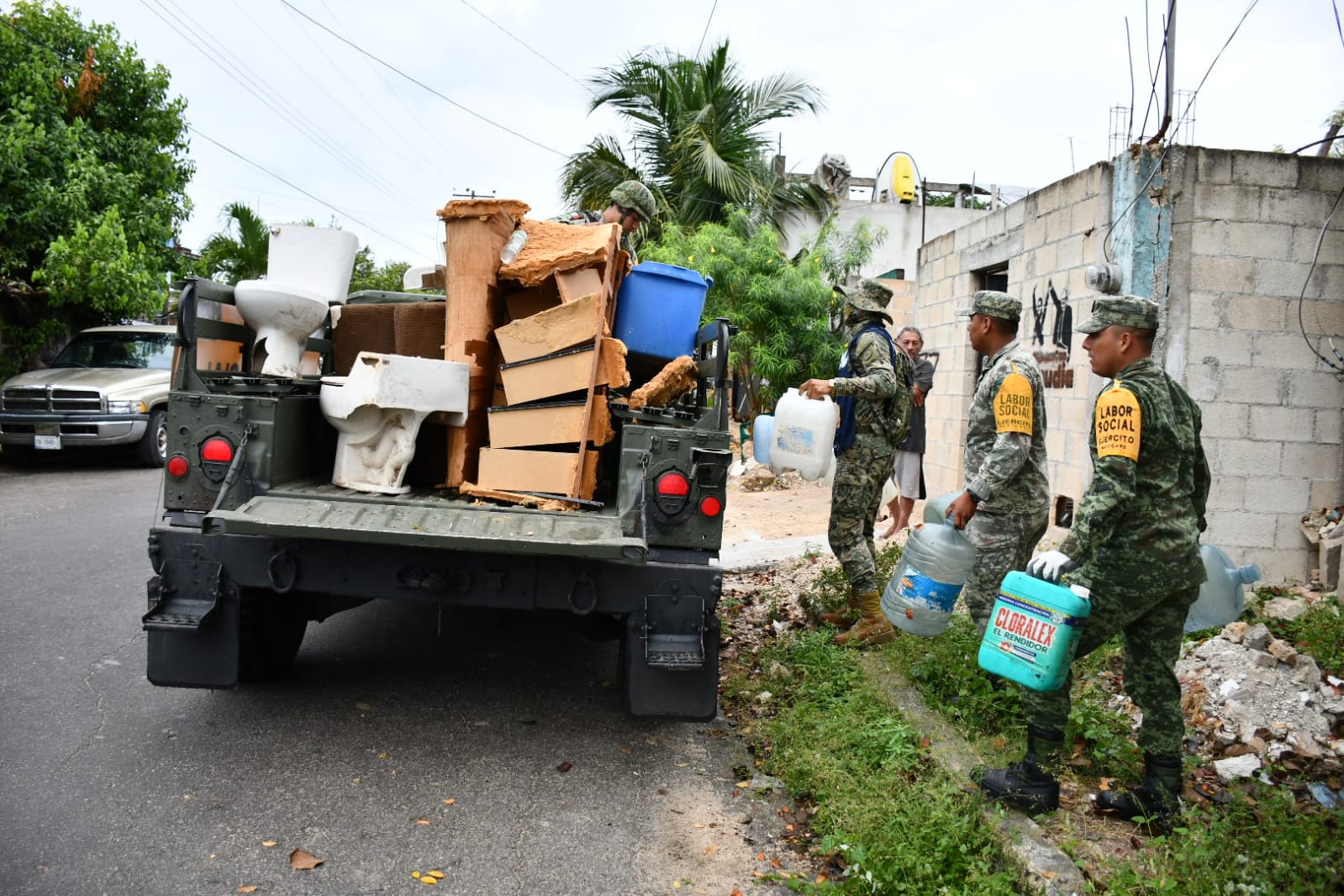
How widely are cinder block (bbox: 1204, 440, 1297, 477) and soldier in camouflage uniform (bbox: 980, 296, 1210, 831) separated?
3272 mm

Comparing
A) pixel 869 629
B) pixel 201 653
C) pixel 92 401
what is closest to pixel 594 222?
pixel 869 629

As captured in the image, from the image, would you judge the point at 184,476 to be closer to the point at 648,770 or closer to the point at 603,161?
the point at 648,770

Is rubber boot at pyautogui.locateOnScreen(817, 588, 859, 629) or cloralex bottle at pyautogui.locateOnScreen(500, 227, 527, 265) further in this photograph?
rubber boot at pyautogui.locateOnScreen(817, 588, 859, 629)

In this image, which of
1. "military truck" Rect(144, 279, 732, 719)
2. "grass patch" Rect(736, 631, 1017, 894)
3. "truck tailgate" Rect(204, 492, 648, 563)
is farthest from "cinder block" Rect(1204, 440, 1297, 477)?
"truck tailgate" Rect(204, 492, 648, 563)

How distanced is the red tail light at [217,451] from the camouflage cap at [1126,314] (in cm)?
331

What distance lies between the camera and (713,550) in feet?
12.7

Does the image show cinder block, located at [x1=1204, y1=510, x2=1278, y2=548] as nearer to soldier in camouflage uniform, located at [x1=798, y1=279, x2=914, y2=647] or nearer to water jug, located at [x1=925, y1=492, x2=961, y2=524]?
soldier in camouflage uniform, located at [x1=798, y1=279, x2=914, y2=647]

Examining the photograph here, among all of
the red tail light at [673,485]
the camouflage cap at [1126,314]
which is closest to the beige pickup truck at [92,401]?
the red tail light at [673,485]

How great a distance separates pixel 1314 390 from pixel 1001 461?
3.61m

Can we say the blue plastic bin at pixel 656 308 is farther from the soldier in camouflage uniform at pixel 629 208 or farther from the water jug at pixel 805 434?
the soldier in camouflage uniform at pixel 629 208

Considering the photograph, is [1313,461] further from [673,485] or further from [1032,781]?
[673,485]

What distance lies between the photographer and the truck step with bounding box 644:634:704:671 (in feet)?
11.9

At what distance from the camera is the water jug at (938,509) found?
4500mm

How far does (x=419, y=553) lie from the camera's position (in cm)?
368
